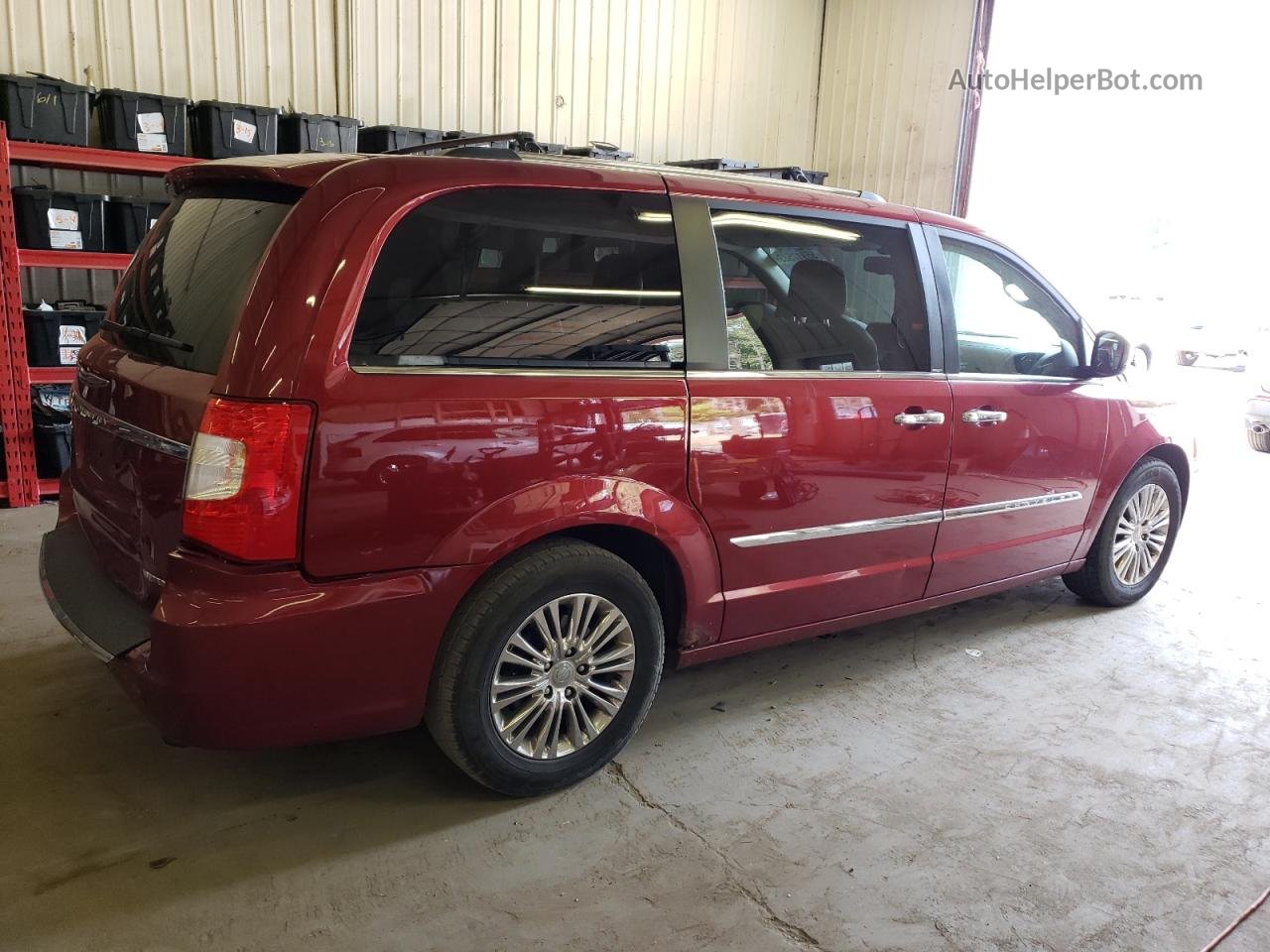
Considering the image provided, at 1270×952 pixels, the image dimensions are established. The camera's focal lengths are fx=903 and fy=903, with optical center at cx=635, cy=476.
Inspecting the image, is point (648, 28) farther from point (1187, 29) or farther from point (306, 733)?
point (306, 733)

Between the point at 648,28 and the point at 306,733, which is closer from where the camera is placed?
the point at 306,733

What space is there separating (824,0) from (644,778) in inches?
334

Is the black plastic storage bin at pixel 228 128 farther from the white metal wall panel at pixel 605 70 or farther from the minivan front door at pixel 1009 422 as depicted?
the minivan front door at pixel 1009 422

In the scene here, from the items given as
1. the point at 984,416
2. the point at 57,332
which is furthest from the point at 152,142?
the point at 984,416

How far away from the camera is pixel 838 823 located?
236cm

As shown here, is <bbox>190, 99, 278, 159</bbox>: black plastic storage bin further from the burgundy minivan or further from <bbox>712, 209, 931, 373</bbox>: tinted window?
<bbox>712, 209, 931, 373</bbox>: tinted window

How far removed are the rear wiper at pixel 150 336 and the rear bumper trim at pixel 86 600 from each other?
57 cm

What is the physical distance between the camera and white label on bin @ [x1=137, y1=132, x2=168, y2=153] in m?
5.25

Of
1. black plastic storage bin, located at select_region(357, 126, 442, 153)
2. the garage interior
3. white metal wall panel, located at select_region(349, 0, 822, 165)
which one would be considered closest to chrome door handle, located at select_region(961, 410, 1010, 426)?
the garage interior

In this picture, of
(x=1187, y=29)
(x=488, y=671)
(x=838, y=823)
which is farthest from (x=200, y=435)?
(x=1187, y=29)

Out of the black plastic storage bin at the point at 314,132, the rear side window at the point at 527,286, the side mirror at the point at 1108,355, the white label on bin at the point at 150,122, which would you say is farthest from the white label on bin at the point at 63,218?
the side mirror at the point at 1108,355

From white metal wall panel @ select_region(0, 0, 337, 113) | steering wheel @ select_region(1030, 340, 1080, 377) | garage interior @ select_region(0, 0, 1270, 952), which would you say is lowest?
garage interior @ select_region(0, 0, 1270, 952)

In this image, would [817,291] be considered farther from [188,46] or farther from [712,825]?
[188,46]

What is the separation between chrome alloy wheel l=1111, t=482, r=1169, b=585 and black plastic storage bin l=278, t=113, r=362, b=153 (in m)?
5.05
